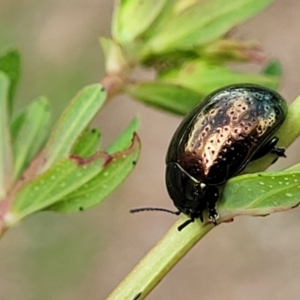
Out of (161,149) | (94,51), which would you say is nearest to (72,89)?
(94,51)

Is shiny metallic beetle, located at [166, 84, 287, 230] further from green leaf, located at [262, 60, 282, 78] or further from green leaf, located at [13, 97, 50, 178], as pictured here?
green leaf, located at [13, 97, 50, 178]

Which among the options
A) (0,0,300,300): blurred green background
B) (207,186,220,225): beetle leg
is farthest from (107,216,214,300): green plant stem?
(0,0,300,300): blurred green background

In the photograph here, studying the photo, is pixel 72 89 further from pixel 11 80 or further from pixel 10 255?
pixel 11 80

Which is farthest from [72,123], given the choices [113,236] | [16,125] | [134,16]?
[113,236]

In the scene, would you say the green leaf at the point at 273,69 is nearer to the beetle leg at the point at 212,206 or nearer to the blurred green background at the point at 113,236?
the beetle leg at the point at 212,206

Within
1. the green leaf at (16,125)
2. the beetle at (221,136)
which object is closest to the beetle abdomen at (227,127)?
the beetle at (221,136)

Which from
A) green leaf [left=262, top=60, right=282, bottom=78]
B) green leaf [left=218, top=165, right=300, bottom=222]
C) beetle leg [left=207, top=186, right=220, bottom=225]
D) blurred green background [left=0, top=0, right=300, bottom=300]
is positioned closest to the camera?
green leaf [left=218, top=165, right=300, bottom=222]

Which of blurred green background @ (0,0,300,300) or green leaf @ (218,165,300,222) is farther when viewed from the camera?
blurred green background @ (0,0,300,300)
